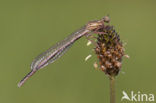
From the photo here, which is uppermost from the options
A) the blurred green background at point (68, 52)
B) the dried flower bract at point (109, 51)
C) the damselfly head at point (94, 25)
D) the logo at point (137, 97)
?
the blurred green background at point (68, 52)

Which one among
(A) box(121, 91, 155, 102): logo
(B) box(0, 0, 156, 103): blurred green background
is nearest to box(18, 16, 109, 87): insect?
(A) box(121, 91, 155, 102): logo

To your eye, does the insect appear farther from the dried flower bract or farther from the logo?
the logo

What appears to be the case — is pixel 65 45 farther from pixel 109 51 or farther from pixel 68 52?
pixel 68 52

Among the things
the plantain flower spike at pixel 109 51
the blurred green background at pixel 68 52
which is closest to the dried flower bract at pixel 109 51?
the plantain flower spike at pixel 109 51

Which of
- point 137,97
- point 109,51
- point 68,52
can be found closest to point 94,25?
point 109,51

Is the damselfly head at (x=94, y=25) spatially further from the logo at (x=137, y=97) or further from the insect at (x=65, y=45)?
the logo at (x=137, y=97)

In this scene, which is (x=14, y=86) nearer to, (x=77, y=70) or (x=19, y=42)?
(x=77, y=70)
